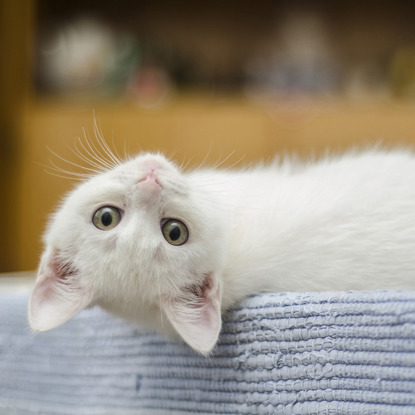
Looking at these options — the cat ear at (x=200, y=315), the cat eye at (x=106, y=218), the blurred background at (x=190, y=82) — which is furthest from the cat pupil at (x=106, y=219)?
the blurred background at (x=190, y=82)

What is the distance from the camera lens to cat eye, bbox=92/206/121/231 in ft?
2.57

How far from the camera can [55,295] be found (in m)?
0.77

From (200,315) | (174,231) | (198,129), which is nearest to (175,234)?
(174,231)

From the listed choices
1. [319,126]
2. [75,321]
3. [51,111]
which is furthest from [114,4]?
[75,321]

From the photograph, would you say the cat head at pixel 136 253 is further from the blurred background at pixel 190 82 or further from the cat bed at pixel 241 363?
the blurred background at pixel 190 82

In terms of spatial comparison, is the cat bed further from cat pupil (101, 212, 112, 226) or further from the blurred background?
the blurred background

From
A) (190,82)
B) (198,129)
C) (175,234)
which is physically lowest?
(198,129)

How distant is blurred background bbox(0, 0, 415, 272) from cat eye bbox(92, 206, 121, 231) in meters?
1.49

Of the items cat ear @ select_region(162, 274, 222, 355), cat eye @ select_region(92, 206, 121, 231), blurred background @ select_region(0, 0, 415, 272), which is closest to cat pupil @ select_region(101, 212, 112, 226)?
cat eye @ select_region(92, 206, 121, 231)

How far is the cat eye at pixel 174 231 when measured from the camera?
0.78m

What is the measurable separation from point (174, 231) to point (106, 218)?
9 centimetres

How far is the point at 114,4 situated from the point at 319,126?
111cm

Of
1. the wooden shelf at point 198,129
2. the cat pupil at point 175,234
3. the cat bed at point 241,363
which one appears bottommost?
the wooden shelf at point 198,129

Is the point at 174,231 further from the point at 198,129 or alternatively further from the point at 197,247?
the point at 198,129
